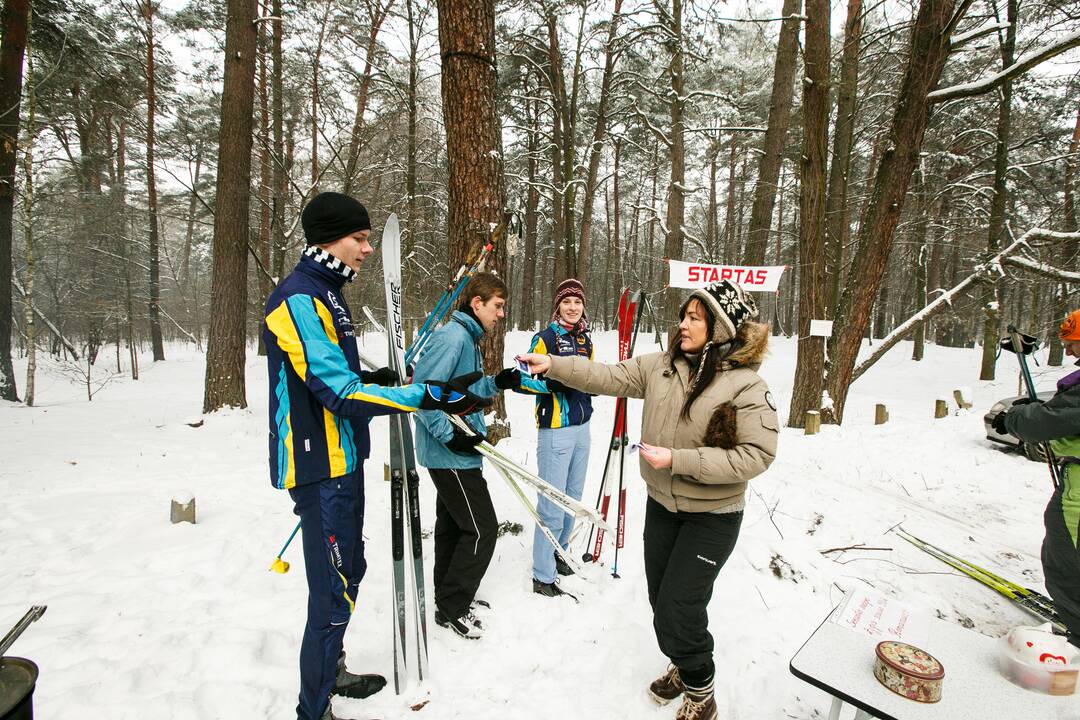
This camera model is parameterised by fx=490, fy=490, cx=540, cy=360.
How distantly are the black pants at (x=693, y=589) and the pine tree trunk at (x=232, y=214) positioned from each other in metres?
7.62

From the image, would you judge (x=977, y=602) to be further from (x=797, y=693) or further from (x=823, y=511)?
(x=797, y=693)

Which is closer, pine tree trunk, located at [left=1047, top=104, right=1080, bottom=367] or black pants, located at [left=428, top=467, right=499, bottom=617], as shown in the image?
black pants, located at [left=428, top=467, right=499, bottom=617]

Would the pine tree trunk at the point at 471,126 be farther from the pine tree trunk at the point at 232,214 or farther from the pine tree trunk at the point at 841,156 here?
the pine tree trunk at the point at 841,156

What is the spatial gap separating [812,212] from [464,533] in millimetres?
6230

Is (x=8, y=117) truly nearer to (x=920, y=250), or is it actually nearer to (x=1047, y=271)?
(x=1047, y=271)

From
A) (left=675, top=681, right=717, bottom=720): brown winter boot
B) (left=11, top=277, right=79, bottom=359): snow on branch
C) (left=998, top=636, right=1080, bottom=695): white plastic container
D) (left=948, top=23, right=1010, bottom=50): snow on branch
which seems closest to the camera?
(left=998, top=636, right=1080, bottom=695): white plastic container

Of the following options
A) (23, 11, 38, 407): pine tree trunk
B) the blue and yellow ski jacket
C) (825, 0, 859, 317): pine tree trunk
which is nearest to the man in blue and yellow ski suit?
the blue and yellow ski jacket

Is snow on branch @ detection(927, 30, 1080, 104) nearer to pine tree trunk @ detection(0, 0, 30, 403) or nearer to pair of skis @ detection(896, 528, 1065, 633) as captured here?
pair of skis @ detection(896, 528, 1065, 633)

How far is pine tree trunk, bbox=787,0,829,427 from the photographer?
19.9ft

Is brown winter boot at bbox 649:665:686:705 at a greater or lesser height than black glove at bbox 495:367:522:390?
lesser

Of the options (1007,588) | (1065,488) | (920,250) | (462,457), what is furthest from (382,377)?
(920,250)

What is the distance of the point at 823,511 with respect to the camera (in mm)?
4051

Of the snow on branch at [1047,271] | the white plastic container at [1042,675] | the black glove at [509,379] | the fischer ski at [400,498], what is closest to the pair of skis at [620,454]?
the black glove at [509,379]

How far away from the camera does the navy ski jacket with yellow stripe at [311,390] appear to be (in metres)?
1.76
